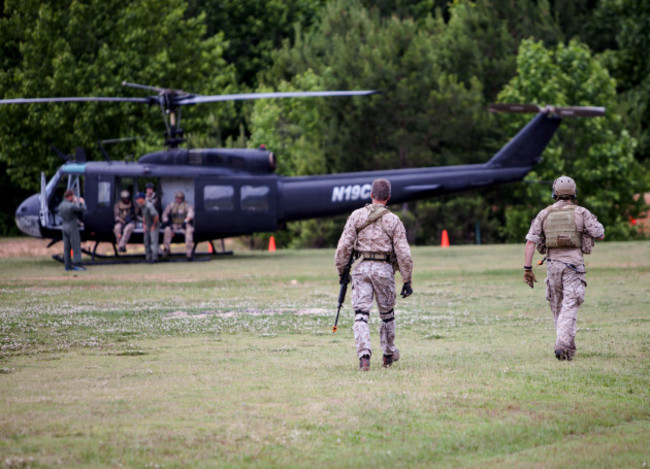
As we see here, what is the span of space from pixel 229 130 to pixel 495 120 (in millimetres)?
19010

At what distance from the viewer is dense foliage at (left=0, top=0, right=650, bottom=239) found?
47.7 meters

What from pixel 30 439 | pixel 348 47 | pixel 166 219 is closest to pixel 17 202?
pixel 348 47

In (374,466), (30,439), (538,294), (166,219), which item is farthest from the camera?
(166,219)

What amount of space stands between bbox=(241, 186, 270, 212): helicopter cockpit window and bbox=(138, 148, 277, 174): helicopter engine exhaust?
22.5 inches

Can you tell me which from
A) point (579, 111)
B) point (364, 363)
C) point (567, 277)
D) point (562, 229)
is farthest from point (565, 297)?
point (579, 111)

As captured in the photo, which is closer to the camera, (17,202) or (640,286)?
(640,286)

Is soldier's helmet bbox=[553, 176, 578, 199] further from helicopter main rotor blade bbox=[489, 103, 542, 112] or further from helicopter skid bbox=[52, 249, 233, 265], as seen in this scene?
helicopter skid bbox=[52, 249, 233, 265]

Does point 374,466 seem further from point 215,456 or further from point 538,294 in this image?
point 538,294

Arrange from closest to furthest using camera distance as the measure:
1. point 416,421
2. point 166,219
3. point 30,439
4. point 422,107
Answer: point 30,439, point 416,421, point 166,219, point 422,107

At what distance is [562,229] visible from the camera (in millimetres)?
11195

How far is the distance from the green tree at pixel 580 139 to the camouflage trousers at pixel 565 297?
39666 mm

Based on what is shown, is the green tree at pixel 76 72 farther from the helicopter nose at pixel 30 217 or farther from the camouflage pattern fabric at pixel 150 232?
the camouflage pattern fabric at pixel 150 232

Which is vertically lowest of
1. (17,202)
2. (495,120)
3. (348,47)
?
(17,202)

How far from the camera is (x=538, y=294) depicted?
754 inches
